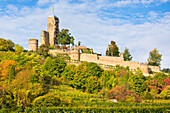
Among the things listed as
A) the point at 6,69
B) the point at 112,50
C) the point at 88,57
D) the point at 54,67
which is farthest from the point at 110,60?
the point at 6,69

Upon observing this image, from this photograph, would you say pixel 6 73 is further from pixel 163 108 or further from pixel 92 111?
pixel 163 108

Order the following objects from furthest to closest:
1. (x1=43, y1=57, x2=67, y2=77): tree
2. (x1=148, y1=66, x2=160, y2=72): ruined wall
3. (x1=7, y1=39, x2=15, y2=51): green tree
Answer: (x1=7, y1=39, x2=15, y2=51): green tree < (x1=148, y1=66, x2=160, y2=72): ruined wall < (x1=43, y1=57, x2=67, y2=77): tree

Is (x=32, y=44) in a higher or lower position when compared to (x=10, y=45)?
higher

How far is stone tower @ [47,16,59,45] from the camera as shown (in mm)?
61312

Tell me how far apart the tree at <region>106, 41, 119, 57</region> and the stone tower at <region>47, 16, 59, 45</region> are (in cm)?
1430

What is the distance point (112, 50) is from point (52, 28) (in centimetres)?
Result: 1708

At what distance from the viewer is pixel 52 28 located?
62.1 m

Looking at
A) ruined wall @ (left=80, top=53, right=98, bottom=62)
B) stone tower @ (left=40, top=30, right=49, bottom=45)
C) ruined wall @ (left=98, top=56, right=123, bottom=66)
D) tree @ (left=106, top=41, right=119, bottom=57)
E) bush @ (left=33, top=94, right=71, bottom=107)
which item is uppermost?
stone tower @ (left=40, top=30, right=49, bottom=45)

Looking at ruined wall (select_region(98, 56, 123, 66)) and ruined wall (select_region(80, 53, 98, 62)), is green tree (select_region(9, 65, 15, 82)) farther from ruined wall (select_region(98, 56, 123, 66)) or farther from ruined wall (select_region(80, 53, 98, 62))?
ruined wall (select_region(98, 56, 123, 66))

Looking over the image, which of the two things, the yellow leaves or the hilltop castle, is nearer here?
the yellow leaves

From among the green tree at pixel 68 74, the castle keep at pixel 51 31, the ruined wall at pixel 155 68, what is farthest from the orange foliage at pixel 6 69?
the ruined wall at pixel 155 68

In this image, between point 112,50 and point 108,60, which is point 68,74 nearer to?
point 108,60

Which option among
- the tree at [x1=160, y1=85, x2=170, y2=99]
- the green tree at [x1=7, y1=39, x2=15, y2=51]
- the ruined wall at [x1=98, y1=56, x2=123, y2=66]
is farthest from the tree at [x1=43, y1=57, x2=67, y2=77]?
the tree at [x1=160, y1=85, x2=170, y2=99]

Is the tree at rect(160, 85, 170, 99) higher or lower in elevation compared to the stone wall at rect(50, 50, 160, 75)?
lower
